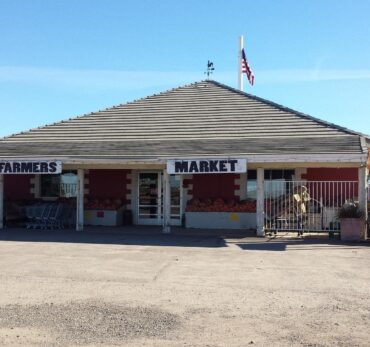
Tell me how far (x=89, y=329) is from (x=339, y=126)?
1259 centimetres

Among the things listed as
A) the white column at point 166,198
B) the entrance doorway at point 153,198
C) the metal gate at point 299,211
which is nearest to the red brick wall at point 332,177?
the metal gate at point 299,211

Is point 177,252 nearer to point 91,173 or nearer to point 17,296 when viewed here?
point 17,296

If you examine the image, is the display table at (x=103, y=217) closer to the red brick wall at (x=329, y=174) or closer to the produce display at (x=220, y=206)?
the produce display at (x=220, y=206)

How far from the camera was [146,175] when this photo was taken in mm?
18906

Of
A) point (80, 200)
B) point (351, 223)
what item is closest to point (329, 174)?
point (351, 223)

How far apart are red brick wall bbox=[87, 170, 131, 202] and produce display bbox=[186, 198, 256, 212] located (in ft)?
10.4

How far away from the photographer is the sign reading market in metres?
14.1

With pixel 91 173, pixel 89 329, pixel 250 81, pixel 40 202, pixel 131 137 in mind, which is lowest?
pixel 89 329

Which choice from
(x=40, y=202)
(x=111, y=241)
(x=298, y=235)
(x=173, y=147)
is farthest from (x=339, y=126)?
(x=40, y=202)

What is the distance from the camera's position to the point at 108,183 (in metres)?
19.2

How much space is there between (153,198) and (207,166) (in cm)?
504

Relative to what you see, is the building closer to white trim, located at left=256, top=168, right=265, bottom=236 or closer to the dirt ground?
white trim, located at left=256, top=168, right=265, bottom=236

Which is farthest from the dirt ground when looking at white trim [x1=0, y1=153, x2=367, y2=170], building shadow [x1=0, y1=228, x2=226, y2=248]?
white trim [x1=0, y1=153, x2=367, y2=170]

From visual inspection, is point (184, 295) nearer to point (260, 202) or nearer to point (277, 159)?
point (277, 159)
